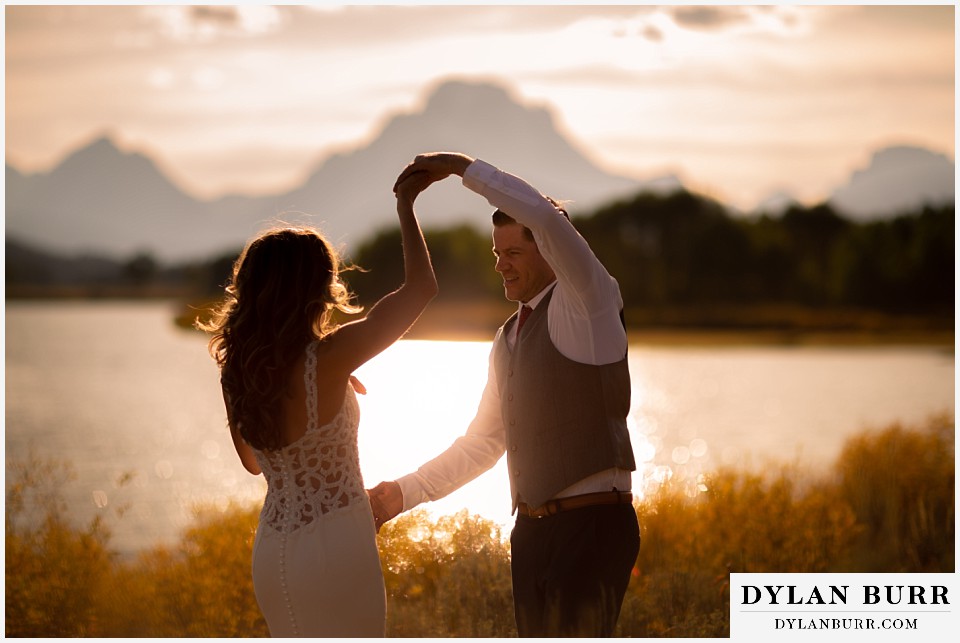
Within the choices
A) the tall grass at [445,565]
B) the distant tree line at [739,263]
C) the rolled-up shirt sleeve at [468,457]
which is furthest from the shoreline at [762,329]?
the rolled-up shirt sleeve at [468,457]

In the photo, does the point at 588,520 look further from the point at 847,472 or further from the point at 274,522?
the point at 847,472

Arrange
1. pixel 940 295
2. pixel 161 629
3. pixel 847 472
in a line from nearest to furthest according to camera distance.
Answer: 1. pixel 161 629
2. pixel 847 472
3. pixel 940 295

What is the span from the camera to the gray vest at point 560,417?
12.4ft

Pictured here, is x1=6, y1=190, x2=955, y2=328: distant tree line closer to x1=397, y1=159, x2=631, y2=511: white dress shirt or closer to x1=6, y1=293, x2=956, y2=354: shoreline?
x1=6, y1=293, x2=956, y2=354: shoreline

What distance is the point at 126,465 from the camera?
21.9 meters

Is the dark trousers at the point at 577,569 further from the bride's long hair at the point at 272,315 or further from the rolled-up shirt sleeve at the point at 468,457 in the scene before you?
the bride's long hair at the point at 272,315

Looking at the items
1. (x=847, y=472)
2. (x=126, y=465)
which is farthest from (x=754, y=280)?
(x=847, y=472)

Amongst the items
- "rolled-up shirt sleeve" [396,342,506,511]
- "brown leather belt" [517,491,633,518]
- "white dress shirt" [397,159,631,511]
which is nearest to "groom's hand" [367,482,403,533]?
"rolled-up shirt sleeve" [396,342,506,511]

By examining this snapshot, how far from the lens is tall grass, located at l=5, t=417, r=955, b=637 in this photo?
5.98 m

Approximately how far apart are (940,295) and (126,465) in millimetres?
47982

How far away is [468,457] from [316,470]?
99cm

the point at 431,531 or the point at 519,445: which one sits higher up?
the point at 519,445

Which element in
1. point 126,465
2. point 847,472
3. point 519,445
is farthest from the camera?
point 126,465

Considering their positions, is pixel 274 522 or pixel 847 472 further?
pixel 847 472
